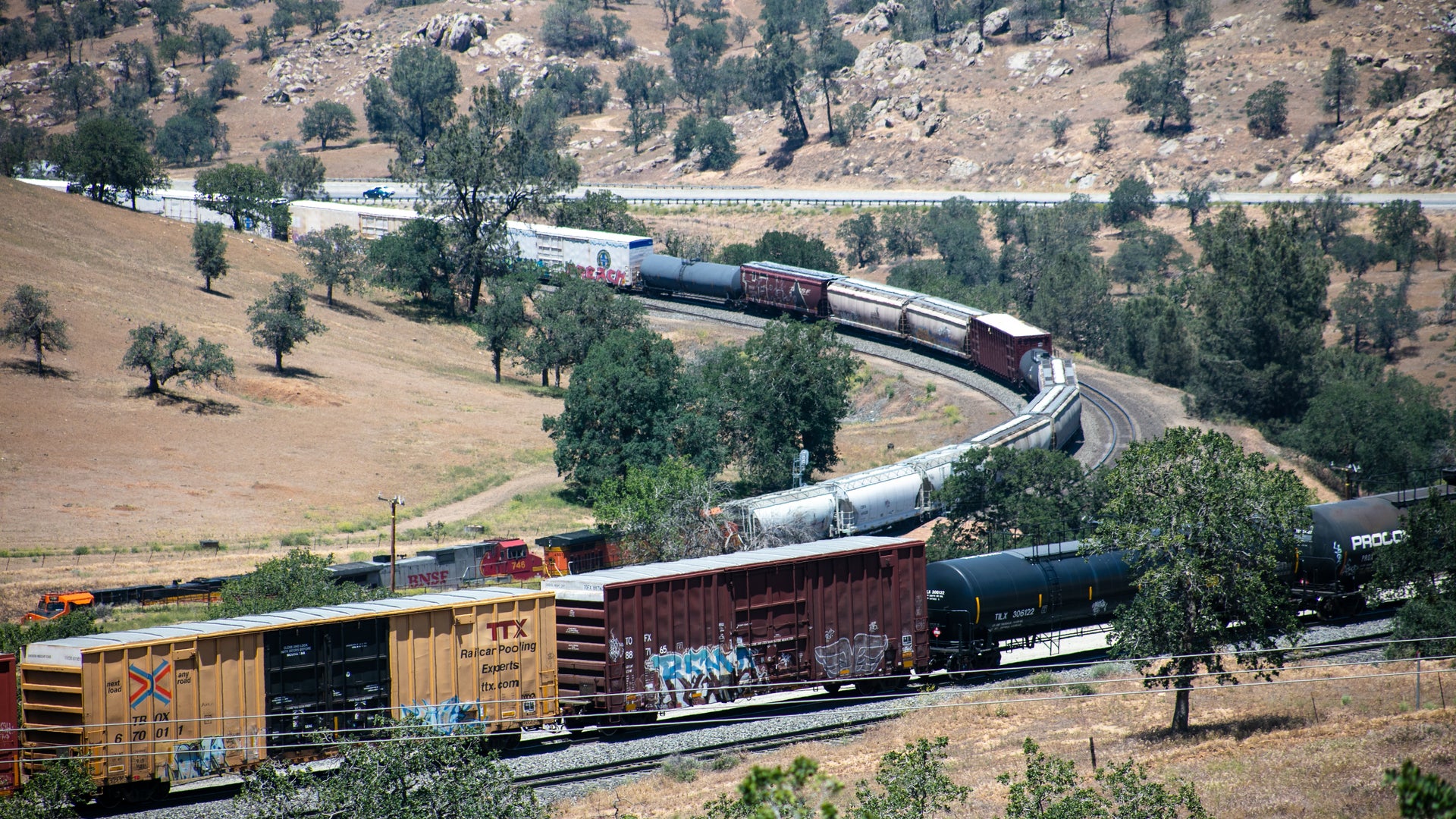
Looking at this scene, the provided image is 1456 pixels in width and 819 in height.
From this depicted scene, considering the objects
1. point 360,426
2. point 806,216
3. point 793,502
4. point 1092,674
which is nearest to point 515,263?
point 360,426

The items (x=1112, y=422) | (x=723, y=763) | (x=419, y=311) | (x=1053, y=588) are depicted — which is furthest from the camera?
(x=419, y=311)

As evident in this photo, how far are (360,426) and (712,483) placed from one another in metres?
19.8

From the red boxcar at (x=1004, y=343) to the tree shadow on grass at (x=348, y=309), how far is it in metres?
41.4

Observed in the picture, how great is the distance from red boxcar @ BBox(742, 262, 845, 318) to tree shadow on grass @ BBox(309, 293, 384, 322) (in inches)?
1031

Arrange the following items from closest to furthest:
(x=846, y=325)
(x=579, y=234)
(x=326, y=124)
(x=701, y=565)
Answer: (x=701, y=565)
(x=846, y=325)
(x=579, y=234)
(x=326, y=124)

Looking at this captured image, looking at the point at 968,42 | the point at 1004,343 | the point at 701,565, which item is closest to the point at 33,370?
the point at 701,565

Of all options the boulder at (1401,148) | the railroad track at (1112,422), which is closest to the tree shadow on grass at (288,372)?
the railroad track at (1112,422)

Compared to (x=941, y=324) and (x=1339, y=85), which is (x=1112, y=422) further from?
(x=1339, y=85)

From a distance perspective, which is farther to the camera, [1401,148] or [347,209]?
[1401,148]

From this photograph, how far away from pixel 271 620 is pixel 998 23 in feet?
424

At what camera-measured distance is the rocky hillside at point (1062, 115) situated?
103500 mm

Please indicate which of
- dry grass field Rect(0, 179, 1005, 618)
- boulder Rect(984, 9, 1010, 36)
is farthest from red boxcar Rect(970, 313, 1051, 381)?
boulder Rect(984, 9, 1010, 36)

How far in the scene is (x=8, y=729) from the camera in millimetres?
21703

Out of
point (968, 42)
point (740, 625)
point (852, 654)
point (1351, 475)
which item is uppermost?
point (968, 42)
